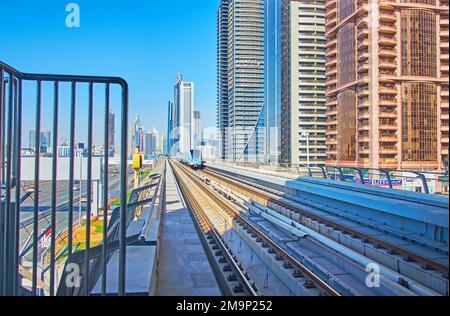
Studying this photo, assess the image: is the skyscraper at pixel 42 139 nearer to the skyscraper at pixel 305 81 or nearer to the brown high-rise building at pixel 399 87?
the brown high-rise building at pixel 399 87

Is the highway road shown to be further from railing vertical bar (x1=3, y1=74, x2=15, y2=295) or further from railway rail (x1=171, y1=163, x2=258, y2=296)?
railway rail (x1=171, y1=163, x2=258, y2=296)

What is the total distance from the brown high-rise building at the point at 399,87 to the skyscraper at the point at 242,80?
47959 mm


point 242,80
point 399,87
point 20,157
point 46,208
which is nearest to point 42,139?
point 20,157

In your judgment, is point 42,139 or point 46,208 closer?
point 42,139

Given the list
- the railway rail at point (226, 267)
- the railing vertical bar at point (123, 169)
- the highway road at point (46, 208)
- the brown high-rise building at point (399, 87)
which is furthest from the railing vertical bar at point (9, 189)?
the brown high-rise building at point (399, 87)

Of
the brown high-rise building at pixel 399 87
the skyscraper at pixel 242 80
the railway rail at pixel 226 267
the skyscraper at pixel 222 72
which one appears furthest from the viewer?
the skyscraper at pixel 222 72

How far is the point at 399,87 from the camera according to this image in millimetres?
39719

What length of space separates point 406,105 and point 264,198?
31174 mm

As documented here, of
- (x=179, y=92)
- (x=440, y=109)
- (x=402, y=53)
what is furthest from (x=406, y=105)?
(x=179, y=92)

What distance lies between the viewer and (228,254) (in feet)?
23.6

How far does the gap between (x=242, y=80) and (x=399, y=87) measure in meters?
67.5

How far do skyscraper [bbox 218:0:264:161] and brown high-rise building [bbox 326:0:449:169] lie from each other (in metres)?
48.0

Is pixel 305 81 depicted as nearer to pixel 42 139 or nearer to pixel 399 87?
pixel 399 87

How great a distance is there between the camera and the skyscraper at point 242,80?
3814 inches
